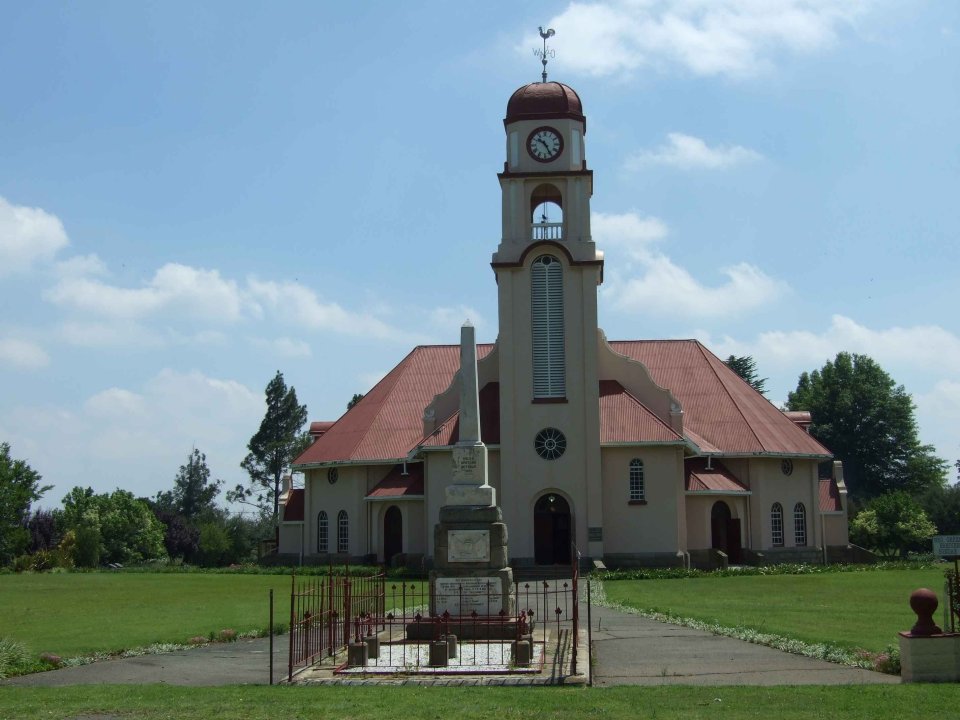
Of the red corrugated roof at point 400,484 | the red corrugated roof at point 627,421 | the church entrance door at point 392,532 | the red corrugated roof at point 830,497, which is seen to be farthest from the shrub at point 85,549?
the red corrugated roof at point 830,497

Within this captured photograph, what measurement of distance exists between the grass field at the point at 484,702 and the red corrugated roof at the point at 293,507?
1577 inches

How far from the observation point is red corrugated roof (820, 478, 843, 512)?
54594 millimetres

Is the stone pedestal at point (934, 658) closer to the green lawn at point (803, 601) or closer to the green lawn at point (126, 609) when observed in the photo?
the green lawn at point (803, 601)

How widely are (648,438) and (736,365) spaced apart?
1850 inches

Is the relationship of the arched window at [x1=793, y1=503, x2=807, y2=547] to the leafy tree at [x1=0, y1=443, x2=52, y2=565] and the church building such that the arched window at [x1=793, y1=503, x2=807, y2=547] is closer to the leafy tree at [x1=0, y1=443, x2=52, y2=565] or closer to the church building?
the church building

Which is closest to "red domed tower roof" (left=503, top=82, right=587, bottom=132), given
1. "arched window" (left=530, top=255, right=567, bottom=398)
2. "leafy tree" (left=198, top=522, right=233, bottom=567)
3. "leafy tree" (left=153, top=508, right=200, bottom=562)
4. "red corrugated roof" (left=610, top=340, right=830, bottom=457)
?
"arched window" (left=530, top=255, right=567, bottom=398)

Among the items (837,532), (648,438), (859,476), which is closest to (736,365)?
(859,476)

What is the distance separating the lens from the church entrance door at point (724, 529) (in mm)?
49375

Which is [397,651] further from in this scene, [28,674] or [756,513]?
[756,513]

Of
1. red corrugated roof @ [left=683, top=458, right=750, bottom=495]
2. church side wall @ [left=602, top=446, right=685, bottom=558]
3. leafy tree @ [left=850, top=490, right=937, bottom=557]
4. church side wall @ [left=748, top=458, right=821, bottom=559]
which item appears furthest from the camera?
leafy tree @ [left=850, top=490, right=937, bottom=557]

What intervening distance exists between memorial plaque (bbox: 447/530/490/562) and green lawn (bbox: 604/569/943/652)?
18.1ft

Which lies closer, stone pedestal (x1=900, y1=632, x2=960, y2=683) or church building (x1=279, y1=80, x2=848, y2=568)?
stone pedestal (x1=900, y1=632, x2=960, y2=683)

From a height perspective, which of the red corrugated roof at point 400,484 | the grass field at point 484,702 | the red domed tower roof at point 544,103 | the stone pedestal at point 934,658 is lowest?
the grass field at point 484,702

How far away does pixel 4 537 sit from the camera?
197 feet
